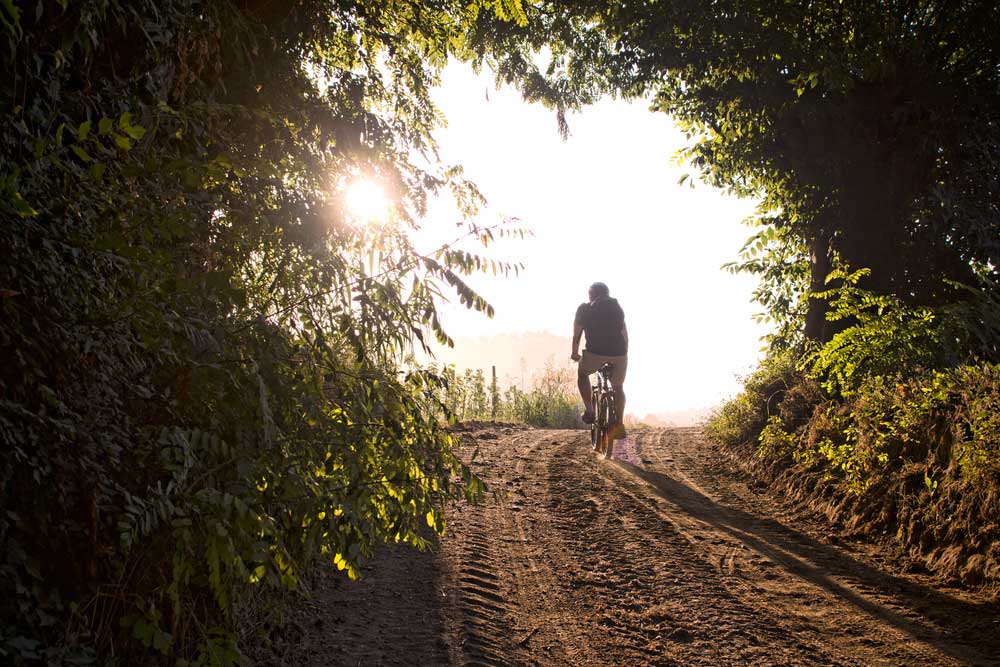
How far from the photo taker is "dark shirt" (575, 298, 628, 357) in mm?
10031

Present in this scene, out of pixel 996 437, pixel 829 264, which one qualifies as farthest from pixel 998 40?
pixel 996 437

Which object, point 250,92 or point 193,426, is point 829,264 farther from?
point 193,426

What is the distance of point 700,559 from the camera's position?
5.24m

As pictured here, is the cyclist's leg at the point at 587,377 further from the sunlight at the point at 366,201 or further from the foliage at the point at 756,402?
the sunlight at the point at 366,201

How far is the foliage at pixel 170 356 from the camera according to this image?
2281mm

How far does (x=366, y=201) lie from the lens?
4.91 meters

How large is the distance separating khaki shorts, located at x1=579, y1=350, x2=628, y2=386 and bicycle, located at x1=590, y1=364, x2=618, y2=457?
7 centimetres

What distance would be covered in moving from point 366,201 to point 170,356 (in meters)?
2.45

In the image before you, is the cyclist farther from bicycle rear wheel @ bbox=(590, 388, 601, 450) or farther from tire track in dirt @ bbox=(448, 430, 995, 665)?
tire track in dirt @ bbox=(448, 430, 995, 665)

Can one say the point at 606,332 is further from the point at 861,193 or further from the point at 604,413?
the point at 861,193

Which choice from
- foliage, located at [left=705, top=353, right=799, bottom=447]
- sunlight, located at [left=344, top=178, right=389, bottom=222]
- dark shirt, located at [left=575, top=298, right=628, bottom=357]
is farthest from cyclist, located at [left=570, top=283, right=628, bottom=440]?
sunlight, located at [left=344, top=178, right=389, bottom=222]

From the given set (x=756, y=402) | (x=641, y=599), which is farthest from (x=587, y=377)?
(x=641, y=599)

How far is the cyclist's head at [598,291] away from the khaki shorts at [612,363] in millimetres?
933

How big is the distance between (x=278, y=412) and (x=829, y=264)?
8879mm
